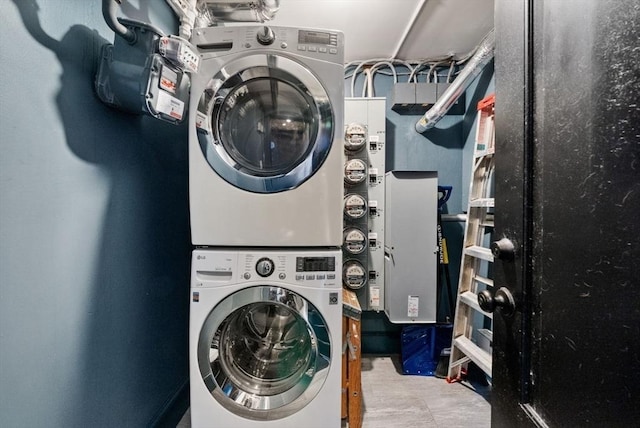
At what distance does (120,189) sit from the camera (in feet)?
3.45

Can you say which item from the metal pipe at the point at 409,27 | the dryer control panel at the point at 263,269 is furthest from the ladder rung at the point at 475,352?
the metal pipe at the point at 409,27

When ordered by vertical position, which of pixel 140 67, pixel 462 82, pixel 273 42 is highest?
pixel 462 82

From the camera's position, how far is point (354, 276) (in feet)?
6.41

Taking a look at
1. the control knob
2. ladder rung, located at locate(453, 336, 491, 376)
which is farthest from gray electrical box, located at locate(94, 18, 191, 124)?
ladder rung, located at locate(453, 336, 491, 376)

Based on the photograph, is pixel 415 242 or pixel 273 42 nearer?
pixel 273 42

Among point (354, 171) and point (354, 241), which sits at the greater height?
point (354, 171)

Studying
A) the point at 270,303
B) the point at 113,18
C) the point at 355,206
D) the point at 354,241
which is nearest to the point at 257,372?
the point at 270,303

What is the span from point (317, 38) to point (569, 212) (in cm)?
→ 108

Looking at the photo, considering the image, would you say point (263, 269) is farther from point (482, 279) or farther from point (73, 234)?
point (482, 279)

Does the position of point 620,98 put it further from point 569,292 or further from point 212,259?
point 212,259

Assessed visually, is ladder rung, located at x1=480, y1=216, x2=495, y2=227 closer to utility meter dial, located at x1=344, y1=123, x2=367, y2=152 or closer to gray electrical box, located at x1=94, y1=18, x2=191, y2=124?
utility meter dial, located at x1=344, y1=123, x2=367, y2=152

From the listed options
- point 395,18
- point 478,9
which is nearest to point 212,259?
point 395,18

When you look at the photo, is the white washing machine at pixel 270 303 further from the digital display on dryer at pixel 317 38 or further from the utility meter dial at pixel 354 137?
the utility meter dial at pixel 354 137

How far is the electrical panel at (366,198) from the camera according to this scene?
1982 millimetres
